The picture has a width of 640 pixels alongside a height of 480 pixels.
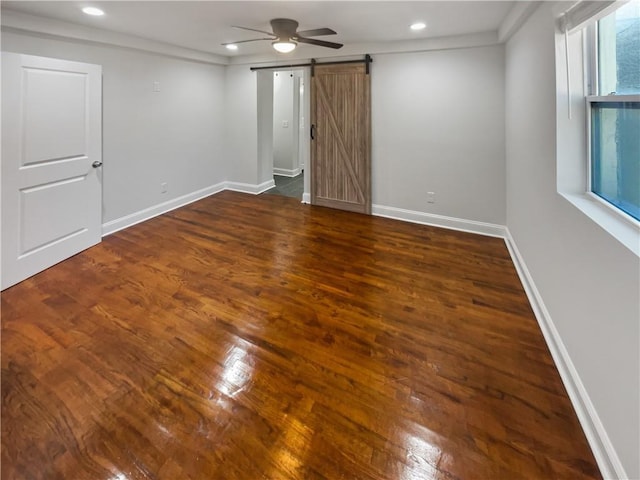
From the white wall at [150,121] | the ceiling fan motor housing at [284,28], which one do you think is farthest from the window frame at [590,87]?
the white wall at [150,121]

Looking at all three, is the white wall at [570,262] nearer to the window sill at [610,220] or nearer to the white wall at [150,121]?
the window sill at [610,220]

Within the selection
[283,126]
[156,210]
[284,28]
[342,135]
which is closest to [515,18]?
[284,28]

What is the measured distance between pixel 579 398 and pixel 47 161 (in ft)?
14.6

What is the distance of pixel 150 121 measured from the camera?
464cm

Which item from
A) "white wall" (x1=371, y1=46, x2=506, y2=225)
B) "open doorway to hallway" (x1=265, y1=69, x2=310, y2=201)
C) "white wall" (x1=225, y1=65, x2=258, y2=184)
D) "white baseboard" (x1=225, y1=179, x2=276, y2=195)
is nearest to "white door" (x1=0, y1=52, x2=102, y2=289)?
"white wall" (x1=225, y1=65, x2=258, y2=184)

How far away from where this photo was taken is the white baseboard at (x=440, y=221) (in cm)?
423

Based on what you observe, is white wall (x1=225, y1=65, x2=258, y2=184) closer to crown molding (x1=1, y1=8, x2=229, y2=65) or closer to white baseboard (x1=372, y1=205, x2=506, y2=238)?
crown molding (x1=1, y1=8, x2=229, y2=65)

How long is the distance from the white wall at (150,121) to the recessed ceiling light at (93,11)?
578mm

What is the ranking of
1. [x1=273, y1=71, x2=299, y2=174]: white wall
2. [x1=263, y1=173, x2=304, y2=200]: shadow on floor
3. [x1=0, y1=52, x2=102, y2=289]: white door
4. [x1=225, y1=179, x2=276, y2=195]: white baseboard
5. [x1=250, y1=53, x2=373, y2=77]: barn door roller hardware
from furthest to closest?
1. [x1=273, y1=71, x2=299, y2=174]: white wall
2. [x1=263, y1=173, x2=304, y2=200]: shadow on floor
3. [x1=225, y1=179, x2=276, y2=195]: white baseboard
4. [x1=250, y1=53, x2=373, y2=77]: barn door roller hardware
5. [x1=0, y1=52, x2=102, y2=289]: white door

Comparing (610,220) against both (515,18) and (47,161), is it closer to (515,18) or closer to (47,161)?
(515,18)

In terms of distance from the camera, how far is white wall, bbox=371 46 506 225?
158 inches

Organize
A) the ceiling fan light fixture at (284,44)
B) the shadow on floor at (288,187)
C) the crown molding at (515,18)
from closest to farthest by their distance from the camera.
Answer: the crown molding at (515,18) < the ceiling fan light fixture at (284,44) < the shadow on floor at (288,187)

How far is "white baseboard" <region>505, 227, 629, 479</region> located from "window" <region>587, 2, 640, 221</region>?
0.84 m

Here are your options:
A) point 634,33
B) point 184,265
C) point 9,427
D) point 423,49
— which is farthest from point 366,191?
point 9,427
